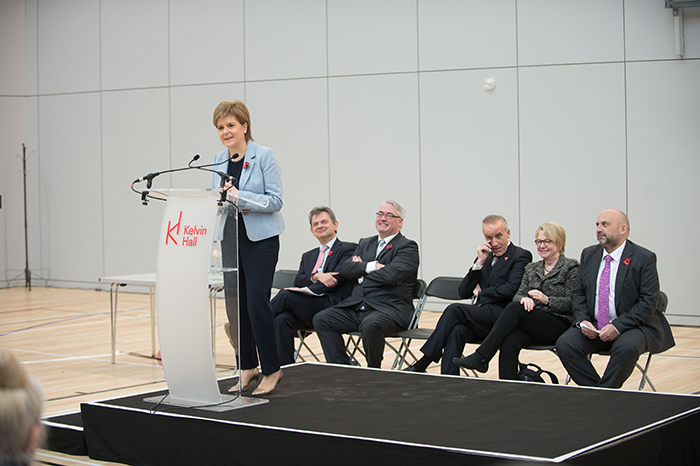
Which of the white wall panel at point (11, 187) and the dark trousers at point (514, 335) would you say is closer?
the dark trousers at point (514, 335)

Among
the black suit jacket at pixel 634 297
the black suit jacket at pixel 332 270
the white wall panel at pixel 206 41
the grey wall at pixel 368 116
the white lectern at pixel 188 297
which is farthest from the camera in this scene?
the white wall panel at pixel 206 41

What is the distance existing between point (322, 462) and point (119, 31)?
990 cm

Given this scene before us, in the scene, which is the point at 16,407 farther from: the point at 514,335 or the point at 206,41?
the point at 206,41

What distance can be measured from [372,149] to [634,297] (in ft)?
18.3

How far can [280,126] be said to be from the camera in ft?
33.3

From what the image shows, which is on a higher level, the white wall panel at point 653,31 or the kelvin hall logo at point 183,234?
the white wall panel at point 653,31

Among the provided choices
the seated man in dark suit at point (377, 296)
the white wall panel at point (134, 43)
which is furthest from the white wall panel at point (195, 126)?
the seated man in dark suit at point (377, 296)

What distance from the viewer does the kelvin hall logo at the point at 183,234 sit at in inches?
137

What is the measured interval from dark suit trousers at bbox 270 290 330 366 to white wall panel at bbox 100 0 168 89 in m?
6.58

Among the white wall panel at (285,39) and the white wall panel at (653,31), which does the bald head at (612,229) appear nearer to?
the white wall panel at (653,31)

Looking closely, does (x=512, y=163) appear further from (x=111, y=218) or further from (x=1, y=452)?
(x=1, y=452)

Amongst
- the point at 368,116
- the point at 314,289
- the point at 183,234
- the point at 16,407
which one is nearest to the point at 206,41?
the point at 368,116

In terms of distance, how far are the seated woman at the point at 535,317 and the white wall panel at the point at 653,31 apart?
4.14 meters

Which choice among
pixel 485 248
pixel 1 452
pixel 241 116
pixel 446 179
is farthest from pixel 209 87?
pixel 1 452
